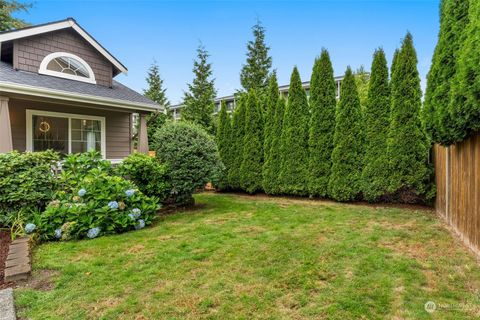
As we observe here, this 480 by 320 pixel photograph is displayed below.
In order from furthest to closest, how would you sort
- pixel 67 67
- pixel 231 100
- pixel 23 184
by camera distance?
1. pixel 231 100
2. pixel 67 67
3. pixel 23 184

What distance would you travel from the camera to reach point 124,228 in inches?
196

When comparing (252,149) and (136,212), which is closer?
(136,212)

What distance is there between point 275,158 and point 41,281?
665 centimetres

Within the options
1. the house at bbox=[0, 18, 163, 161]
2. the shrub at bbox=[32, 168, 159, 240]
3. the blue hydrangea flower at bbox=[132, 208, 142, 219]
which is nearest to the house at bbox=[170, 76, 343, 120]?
the house at bbox=[0, 18, 163, 161]

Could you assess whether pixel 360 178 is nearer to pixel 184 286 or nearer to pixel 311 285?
pixel 311 285

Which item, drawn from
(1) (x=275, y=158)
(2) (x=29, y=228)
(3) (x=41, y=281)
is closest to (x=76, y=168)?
(2) (x=29, y=228)

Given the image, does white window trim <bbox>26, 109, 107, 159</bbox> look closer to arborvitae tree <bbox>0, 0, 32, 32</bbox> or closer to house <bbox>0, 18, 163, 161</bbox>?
house <bbox>0, 18, 163, 161</bbox>

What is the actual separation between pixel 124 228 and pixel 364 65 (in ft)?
79.0

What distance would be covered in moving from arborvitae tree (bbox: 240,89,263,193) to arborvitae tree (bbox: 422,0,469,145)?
511 centimetres

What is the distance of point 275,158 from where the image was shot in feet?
28.5

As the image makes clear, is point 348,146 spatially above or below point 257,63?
below

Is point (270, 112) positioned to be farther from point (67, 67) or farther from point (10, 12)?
point (10, 12)

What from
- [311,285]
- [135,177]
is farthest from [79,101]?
[311,285]

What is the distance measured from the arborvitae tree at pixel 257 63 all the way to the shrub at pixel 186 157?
15176mm
